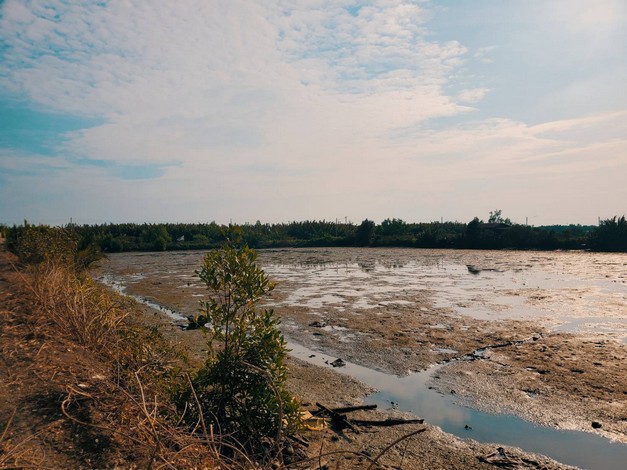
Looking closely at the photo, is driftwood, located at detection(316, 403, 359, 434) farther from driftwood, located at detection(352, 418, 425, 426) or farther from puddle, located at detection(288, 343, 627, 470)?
puddle, located at detection(288, 343, 627, 470)

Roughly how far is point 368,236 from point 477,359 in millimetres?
44087

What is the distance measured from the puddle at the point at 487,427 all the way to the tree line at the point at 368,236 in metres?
30.3

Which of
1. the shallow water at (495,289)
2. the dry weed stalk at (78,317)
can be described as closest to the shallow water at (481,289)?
the shallow water at (495,289)

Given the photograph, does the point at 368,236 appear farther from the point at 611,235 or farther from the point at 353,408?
the point at 353,408

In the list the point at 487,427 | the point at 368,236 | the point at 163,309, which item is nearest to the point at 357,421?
the point at 487,427

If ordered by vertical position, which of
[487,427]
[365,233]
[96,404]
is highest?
[365,233]

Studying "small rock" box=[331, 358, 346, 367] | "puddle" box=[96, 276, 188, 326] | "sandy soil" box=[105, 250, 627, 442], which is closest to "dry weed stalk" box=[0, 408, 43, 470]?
"sandy soil" box=[105, 250, 627, 442]

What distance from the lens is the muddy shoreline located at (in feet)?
21.4

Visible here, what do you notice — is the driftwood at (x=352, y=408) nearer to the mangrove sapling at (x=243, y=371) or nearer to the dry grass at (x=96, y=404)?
the dry grass at (x=96, y=404)

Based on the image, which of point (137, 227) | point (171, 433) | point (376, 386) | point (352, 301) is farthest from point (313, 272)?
point (137, 227)

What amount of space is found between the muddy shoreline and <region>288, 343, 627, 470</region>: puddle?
0.74ft

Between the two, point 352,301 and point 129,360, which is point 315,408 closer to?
point 129,360

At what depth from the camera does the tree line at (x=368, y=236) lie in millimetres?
39500

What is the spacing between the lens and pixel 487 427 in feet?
19.7
